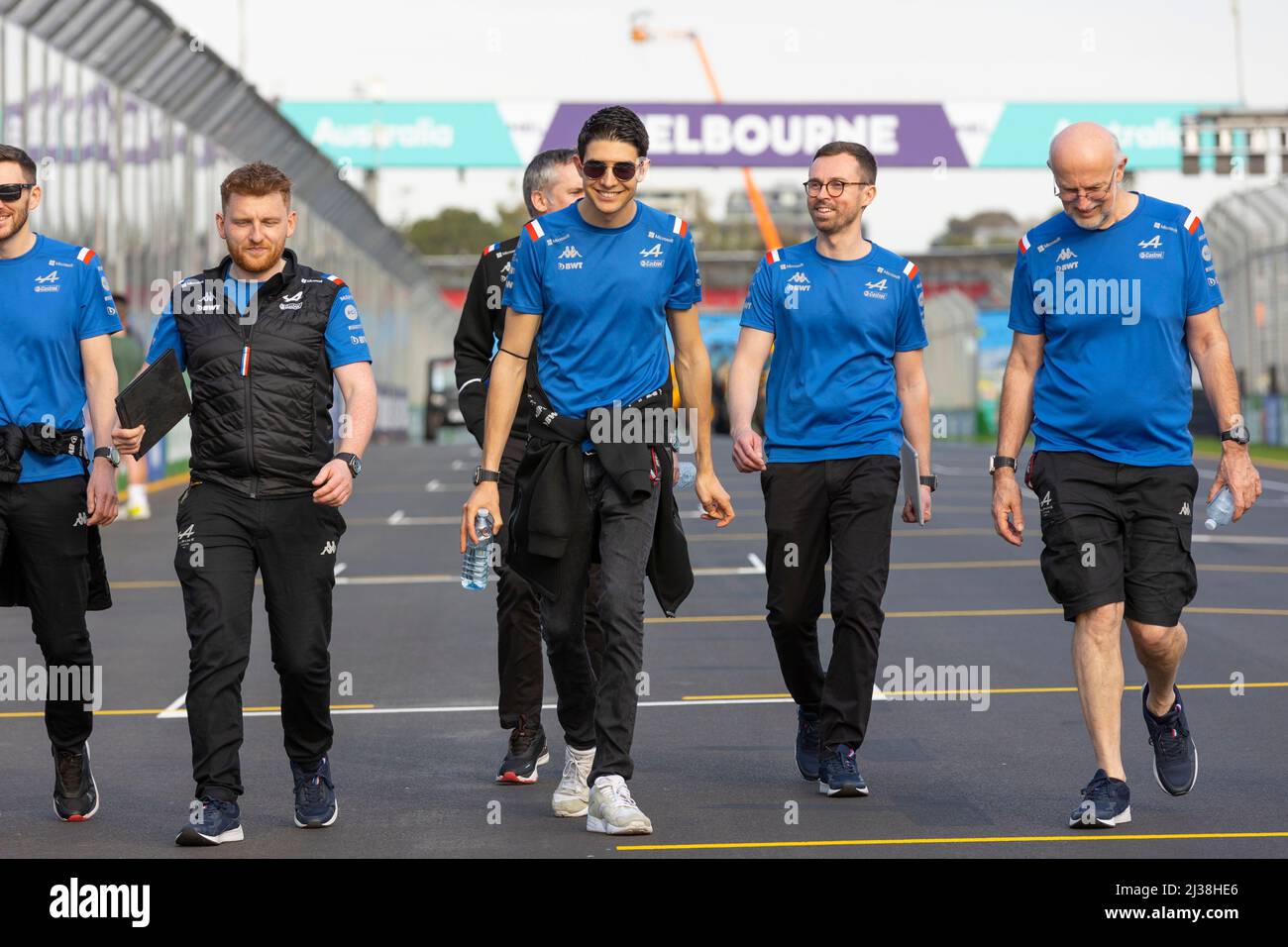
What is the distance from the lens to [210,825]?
6.69 m

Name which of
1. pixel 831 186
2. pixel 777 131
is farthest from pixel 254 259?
pixel 777 131

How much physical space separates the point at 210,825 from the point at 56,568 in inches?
44.3

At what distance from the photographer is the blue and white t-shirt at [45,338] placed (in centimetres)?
722

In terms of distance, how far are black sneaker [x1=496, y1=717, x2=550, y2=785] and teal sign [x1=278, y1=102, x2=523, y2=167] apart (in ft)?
161

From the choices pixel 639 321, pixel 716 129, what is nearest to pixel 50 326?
pixel 639 321

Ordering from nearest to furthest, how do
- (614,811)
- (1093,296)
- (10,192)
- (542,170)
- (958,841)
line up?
(958,841)
(614,811)
(1093,296)
(10,192)
(542,170)

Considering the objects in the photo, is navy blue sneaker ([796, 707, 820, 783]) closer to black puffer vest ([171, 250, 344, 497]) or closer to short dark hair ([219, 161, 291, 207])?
black puffer vest ([171, 250, 344, 497])

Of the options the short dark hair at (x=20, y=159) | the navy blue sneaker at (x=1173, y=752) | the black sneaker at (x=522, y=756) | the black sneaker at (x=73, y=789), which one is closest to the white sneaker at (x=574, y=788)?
the black sneaker at (x=522, y=756)

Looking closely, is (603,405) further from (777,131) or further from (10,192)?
(777,131)
